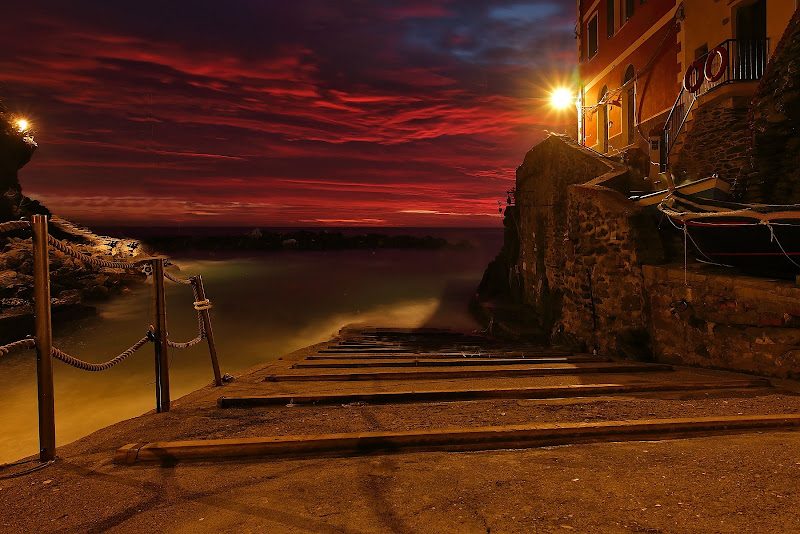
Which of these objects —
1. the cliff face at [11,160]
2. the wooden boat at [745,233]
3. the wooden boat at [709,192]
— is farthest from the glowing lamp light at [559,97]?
the cliff face at [11,160]

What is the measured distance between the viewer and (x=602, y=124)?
64.7ft

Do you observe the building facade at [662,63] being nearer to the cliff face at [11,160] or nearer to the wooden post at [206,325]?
the wooden post at [206,325]

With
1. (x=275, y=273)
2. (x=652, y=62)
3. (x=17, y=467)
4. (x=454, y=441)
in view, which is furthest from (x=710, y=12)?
(x=275, y=273)

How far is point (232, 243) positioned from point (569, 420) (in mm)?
88776

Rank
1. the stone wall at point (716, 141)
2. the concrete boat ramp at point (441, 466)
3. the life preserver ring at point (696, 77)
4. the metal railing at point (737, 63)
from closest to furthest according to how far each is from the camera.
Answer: the concrete boat ramp at point (441, 466) < the stone wall at point (716, 141) < the metal railing at point (737, 63) < the life preserver ring at point (696, 77)

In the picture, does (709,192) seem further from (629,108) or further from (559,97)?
(559,97)

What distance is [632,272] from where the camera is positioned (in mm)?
7578

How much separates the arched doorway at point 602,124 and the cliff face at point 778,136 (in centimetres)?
1151

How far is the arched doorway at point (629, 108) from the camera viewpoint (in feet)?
55.6

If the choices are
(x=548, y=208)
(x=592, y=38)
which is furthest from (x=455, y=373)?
(x=592, y=38)

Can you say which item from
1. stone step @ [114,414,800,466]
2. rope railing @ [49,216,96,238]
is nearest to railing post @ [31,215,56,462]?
stone step @ [114,414,800,466]

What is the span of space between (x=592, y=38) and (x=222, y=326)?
830 inches

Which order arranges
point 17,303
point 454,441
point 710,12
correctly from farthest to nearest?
point 17,303
point 710,12
point 454,441

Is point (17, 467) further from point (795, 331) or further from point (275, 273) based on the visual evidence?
point (275, 273)
